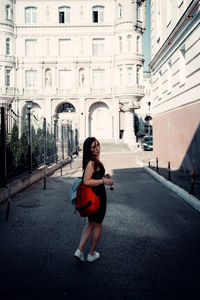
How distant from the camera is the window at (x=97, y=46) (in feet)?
130

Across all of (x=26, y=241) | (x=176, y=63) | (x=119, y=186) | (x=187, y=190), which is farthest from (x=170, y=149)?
(x=26, y=241)

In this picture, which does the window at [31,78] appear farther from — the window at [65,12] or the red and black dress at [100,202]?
the red and black dress at [100,202]

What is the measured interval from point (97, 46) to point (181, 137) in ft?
96.3

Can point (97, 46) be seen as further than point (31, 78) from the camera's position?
No

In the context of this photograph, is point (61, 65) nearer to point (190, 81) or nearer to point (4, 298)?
point (190, 81)

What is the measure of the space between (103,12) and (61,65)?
29.2ft

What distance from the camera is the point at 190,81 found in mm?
12289

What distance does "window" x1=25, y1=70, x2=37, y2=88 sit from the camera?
40125 mm

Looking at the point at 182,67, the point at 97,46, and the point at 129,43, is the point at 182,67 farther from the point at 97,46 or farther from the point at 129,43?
the point at 97,46

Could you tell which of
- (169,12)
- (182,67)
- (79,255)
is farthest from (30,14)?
(79,255)

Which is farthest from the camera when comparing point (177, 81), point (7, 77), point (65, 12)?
point (65, 12)

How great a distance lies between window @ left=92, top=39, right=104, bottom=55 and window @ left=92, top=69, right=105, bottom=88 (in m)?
2.48

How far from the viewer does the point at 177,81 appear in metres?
14.2

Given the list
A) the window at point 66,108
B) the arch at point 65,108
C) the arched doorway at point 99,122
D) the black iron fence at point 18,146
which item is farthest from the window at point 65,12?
the black iron fence at point 18,146
